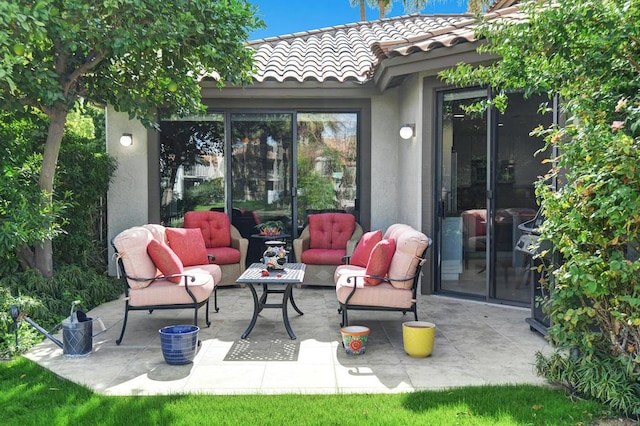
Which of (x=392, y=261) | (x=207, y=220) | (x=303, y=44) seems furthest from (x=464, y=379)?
(x=303, y=44)

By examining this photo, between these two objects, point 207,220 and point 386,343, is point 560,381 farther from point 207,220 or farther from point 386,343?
point 207,220

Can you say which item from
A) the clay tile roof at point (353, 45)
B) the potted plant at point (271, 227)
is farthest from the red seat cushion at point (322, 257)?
the clay tile roof at point (353, 45)

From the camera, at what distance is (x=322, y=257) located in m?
7.87

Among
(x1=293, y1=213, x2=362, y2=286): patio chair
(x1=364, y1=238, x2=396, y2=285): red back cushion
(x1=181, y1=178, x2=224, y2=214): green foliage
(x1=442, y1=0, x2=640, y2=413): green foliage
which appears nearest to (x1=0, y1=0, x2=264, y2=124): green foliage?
(x1=181, y1=178, x2=224, y2=214): green foliage

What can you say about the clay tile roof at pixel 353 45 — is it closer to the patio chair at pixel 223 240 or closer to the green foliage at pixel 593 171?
the green foliage at pixel 593 171

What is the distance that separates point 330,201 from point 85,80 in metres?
4.07

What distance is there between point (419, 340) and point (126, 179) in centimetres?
573

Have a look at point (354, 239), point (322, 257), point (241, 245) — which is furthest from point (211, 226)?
point (354, 239)

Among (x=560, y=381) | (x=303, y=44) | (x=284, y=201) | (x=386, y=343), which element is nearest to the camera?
(x=560, y=381)

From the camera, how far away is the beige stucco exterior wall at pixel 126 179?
8547mm

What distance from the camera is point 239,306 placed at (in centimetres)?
694

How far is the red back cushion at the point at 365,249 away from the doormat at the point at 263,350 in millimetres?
1617

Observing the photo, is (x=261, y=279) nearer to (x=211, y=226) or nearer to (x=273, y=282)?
(x=273, y=282)

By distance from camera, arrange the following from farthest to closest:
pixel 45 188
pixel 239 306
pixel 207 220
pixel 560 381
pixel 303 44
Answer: pixel 303 44 < pixel 207 220 < pixel 239 306 < pixel 45 188 < pixel 560 381
